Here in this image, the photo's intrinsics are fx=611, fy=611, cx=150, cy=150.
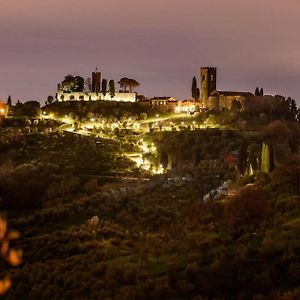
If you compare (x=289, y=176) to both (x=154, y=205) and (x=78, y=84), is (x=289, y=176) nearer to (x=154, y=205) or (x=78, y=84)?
(x=154, y=205)

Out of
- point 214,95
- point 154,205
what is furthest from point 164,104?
point 154,205

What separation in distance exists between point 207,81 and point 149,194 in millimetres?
Result: 42412

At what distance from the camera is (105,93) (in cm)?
8550

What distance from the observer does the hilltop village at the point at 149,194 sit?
19938mm

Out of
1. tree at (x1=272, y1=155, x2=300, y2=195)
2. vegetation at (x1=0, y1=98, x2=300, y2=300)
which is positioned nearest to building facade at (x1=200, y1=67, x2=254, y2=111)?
vegetation at (x1=0, y1=98, x2=300, y2=300)

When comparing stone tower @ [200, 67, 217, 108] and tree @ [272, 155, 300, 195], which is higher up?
stone tower @ [200, 67, 217, 108]

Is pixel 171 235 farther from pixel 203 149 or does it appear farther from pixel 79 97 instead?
pixel 79 97

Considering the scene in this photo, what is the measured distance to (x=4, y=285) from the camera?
77.8 ft

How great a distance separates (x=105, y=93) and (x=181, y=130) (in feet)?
76.3

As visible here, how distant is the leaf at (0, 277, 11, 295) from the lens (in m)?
23.2

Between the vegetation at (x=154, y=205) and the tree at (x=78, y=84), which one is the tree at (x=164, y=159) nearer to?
the vegetation at (x=154, y=205)

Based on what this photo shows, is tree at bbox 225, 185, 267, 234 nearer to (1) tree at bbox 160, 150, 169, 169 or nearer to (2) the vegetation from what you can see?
(2) the vegetation

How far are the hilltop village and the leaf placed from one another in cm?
16

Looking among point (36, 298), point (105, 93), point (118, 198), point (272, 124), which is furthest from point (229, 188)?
point (105, 93)
